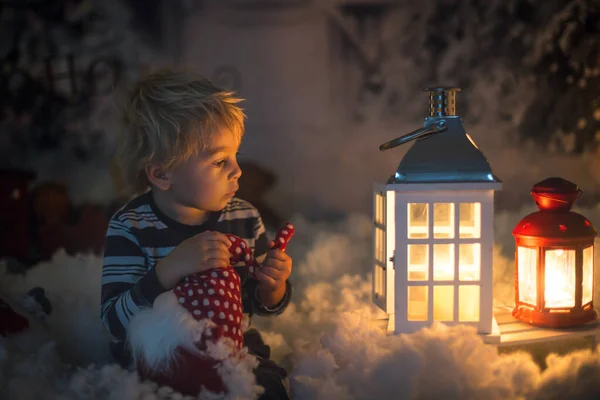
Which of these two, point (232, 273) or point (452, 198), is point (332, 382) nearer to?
point (232, 273)

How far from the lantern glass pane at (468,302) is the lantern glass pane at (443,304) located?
0.07 feet

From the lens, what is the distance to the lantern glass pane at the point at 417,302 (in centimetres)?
135

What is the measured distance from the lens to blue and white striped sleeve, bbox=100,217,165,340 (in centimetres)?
124

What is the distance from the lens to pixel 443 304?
1351mm

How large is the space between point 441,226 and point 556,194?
263 millimetres

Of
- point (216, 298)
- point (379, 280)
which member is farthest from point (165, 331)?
point (379, 280)

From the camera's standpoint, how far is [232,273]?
1194 millimetres

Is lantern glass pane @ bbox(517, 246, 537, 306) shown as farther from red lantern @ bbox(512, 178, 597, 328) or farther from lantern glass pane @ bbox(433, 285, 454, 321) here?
lantern glass pane @ bbox(433, 285, 454, 321)

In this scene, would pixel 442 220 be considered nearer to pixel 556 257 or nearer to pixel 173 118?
pixel 556 257

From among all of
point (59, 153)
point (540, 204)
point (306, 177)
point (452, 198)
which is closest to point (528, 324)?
point (540, 204)

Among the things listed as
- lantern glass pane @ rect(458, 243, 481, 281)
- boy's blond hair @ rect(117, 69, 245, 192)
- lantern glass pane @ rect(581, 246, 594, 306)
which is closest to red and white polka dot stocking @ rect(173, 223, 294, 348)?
boy's blond hair @ rect(117, 69, 245, 192)

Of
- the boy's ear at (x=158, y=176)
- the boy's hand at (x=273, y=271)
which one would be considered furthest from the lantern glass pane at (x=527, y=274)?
the boy's ear at (x=158, y=176)

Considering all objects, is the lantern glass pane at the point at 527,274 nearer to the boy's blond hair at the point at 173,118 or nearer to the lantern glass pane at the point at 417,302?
the lantern glass pane at the point at 417,302

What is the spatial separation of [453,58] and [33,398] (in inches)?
47.4
